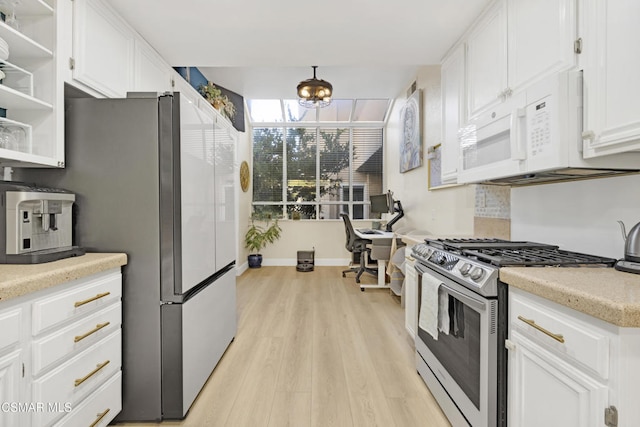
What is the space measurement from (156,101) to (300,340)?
82.8 inches

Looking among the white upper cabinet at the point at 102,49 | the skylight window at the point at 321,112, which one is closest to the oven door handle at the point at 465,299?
the white upper cabinet at the point at 102,49

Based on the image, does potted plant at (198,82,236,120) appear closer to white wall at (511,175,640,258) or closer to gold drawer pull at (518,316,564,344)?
white wall at (511,175,640,258)

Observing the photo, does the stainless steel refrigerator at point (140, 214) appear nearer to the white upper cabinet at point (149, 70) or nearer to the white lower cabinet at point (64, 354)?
the white lower cabinet at point (64, 354)

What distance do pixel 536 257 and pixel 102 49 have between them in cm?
260

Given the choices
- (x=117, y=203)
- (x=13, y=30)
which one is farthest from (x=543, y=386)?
(x=13, y=30)

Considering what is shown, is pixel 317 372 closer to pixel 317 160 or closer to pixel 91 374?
pixel 91 374

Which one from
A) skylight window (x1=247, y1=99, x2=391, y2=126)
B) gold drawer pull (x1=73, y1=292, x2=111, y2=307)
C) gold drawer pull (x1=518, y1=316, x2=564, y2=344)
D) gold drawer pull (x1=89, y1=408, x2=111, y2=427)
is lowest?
gold drawer pull (x1=89, y1=408, x2=111, y2=427)

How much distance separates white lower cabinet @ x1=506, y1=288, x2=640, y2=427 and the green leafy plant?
16.5ft

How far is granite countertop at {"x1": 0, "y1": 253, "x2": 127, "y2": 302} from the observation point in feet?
3.36

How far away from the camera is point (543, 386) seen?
1066 mm

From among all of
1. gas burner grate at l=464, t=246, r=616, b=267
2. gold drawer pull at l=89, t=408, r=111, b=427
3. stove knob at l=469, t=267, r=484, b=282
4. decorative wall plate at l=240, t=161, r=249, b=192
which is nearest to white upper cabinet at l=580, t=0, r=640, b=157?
gas burner grate at l=464, t=246, r=616, b=267

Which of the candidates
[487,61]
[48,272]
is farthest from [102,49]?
[487,61]

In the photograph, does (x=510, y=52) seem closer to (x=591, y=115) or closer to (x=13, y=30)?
(x=591, y=115)

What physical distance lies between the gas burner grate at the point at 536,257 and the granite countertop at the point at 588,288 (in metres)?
0.04
